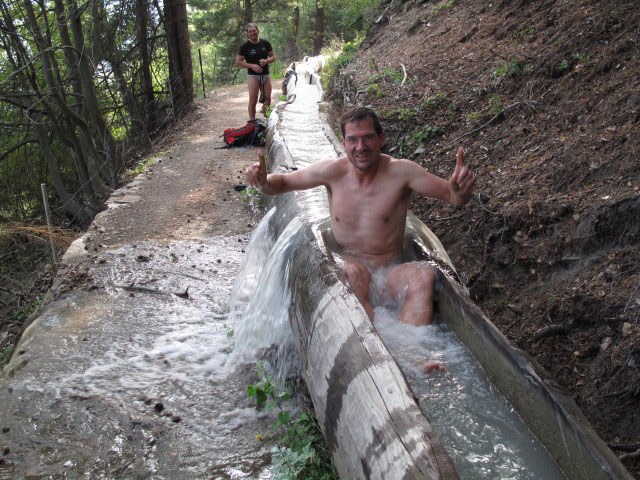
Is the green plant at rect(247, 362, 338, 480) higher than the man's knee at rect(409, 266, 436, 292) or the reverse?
the reverse

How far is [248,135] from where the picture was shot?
9.12m

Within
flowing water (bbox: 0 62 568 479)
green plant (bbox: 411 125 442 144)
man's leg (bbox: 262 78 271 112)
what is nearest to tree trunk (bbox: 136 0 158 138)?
man's leg (bbox: 262 78 271 112)

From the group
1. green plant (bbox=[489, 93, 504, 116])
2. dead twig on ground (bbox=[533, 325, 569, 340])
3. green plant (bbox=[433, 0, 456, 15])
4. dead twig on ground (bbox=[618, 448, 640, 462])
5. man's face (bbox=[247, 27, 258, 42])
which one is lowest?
dead twig on ground (bbox=[618, 448, 640, 462])

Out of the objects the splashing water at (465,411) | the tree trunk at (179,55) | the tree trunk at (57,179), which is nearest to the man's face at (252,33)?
the tree trunk at (179,55)

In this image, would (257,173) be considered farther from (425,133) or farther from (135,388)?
(425,133)

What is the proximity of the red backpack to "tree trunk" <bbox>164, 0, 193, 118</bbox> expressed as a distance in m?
4.10

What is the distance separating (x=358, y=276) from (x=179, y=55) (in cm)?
1055

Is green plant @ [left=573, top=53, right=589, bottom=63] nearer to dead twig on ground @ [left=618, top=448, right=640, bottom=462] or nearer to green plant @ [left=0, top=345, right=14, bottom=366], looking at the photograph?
dead twig on ground @ [left=618, top=448, right=640, bottom=462]

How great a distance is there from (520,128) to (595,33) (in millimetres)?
1169

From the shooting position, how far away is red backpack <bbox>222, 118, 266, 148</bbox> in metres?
9.05

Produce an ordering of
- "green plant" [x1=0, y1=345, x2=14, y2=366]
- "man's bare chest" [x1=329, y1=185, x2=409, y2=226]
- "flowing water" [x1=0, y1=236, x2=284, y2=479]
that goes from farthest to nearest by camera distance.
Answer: "green plant" [x1=0, y1=345, x2=14, y2=366] → "man's bare chest" [x1=329, y1=185, x2=409, y2=226] → "flowing water" [x1=0, y1=236, x2=284, y2=479]

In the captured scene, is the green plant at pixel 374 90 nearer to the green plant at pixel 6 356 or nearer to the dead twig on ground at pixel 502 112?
the dead twig on ground at pixel 502 112

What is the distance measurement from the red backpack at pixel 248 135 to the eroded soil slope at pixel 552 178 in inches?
91.7

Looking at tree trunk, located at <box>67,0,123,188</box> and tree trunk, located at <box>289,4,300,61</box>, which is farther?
tree trunk, located at <box>289,4,300,61</box>
